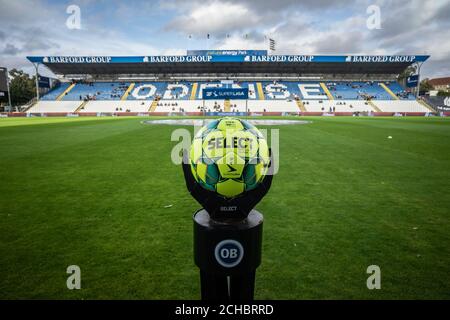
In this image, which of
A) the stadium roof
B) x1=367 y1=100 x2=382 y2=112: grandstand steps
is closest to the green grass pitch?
x1=367 y1=100 x2=382 y2=112: grandstand steps

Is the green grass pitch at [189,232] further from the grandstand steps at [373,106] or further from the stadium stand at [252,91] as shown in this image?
the stadium stand at [252,91]

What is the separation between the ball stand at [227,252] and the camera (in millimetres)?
1434

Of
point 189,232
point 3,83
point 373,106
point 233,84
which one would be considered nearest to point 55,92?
point 3,83

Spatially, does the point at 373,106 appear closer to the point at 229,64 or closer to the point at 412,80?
the point at 412,80

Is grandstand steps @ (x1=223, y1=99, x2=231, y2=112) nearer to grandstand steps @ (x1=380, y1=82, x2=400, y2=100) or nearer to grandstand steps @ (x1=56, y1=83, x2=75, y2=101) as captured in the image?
grandstand steps @ (x1=380, y1=82, x2=400, y2=100)

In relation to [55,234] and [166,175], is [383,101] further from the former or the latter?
[55,234]

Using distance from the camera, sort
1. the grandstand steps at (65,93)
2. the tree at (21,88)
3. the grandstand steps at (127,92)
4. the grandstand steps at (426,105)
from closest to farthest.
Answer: the grandstand steps at (426,105)
the grandstand steps at (127,92)
the grandstand steps at (65,93)
the tree at (21,88)

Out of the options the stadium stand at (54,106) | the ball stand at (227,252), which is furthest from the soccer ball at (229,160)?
the stadium stand at (54,106)

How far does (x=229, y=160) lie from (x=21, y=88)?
253 feet

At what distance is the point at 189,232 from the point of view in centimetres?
364

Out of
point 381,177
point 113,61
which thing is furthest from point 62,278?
point 113,61

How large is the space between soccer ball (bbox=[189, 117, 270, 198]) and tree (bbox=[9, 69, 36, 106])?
71075 mm

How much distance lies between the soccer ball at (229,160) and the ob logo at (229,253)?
0.83 ft
